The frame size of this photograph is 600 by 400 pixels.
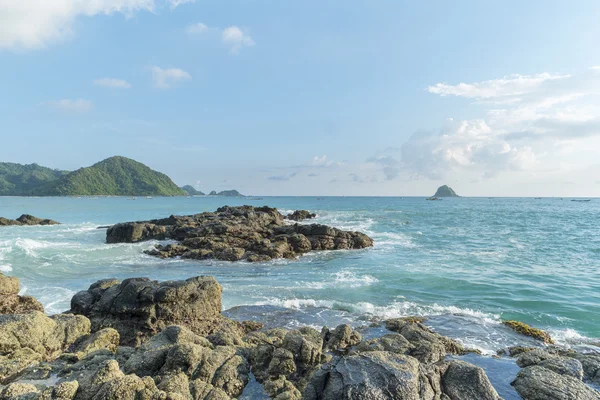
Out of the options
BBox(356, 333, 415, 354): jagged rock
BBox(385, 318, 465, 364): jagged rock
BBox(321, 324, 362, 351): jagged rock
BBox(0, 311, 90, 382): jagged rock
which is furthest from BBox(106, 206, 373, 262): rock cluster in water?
BBox(356, 333, 415, 354): jagged rock

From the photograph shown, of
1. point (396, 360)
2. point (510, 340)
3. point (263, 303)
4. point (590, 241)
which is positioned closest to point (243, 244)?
point (263, 303)

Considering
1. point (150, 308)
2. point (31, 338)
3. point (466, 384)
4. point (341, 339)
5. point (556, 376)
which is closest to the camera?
point (466, 384)

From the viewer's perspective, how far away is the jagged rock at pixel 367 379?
6340 mm

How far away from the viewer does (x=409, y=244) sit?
3919 cm

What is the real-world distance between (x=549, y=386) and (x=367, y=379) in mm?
4901

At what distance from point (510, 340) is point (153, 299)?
1337cm

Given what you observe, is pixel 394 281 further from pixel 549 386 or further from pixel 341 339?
pixel 549 386

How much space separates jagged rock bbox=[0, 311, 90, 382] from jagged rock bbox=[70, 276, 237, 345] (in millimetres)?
1859

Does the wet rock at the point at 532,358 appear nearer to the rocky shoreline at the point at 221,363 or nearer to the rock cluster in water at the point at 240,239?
the rocky shoreline at the point at 221,363

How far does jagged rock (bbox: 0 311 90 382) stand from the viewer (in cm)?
852

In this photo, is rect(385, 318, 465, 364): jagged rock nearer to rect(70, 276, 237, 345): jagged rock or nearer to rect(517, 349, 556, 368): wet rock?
rect(517, 349, 556, 368): wet rock

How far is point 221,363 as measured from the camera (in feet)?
27.9

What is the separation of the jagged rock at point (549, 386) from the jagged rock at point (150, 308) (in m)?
8.45

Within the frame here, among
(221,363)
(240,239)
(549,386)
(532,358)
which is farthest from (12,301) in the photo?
(240,239)
